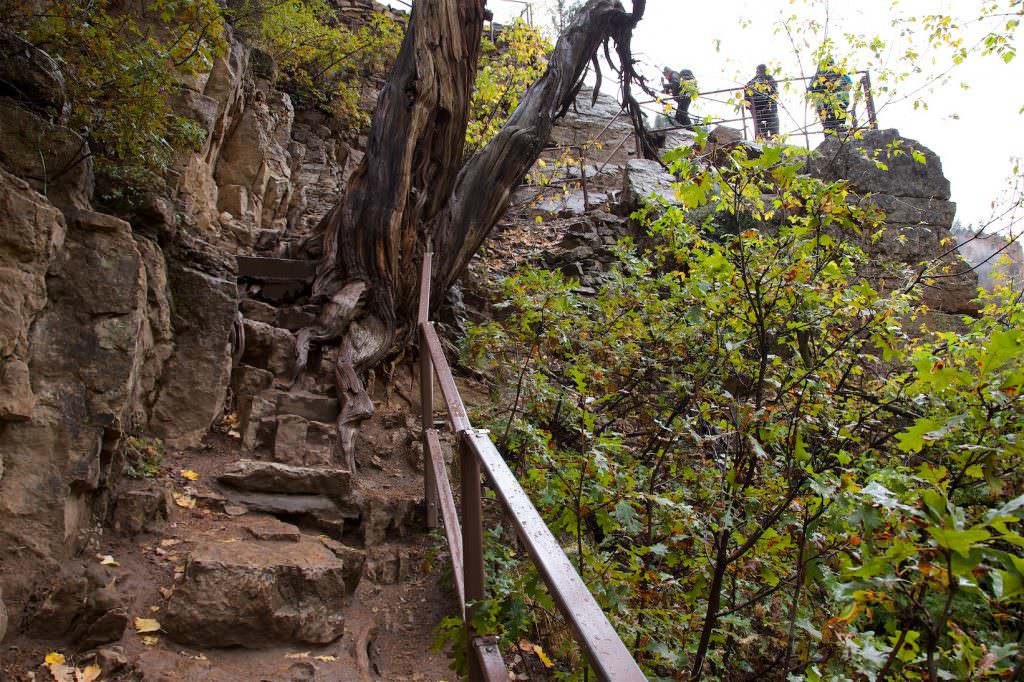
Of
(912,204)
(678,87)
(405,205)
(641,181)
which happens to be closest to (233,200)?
(405,205)

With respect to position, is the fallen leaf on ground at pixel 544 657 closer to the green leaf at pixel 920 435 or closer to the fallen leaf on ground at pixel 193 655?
the fallen leaf on ground at pixel 193 655

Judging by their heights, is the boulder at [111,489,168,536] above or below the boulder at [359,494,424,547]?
above

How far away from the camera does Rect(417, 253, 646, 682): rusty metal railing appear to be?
1.10 m

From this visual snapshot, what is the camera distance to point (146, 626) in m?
2.59

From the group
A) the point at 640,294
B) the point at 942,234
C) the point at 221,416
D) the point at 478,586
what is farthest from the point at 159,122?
the point at 942,234

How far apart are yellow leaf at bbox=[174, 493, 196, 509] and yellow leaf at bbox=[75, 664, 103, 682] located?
1.10m

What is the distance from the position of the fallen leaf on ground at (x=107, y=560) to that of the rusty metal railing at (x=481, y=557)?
1.36 m

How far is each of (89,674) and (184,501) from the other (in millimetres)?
1180

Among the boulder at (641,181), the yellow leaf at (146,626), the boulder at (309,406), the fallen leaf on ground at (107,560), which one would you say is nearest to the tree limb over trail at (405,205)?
the boulder at (309,406)

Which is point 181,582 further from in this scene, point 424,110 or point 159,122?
point 424,110

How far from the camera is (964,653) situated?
1.38 meters

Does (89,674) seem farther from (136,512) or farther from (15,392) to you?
(15,392)

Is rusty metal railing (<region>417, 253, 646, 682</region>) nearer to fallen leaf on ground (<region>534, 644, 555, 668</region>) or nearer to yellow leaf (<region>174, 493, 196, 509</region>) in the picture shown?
fallen leaf on ground (<region>534, 644, 555, 668</region>)

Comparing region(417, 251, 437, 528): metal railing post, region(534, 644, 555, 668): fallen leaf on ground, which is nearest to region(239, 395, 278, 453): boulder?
region(417, 251, 437, 528): metal railing post
